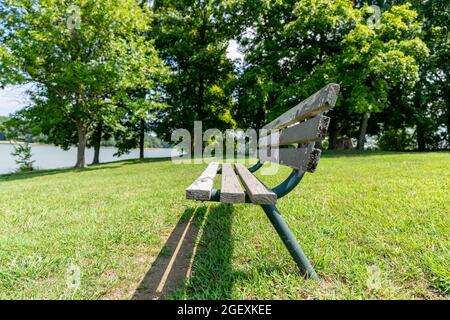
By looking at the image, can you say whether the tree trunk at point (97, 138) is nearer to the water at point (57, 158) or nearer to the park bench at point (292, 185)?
the water at point (57, 158)

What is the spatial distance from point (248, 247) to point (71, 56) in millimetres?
14667

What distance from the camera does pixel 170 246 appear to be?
8.02 feet

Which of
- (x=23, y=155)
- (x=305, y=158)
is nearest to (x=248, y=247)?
(x=305, y=158)

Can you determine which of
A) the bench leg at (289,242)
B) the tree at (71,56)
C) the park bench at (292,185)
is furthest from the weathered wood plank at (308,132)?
the tree at (71,56)

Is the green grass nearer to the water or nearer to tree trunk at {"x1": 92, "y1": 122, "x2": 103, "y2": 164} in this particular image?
tree trunk at {"x1": 92, "y1": 122, "x2": 103, "y2": 164}

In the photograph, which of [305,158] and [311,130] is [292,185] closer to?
[305,158]

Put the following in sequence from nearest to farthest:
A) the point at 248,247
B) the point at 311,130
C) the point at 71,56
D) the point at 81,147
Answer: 1. the point at 311,130
2. the point at 248,247
3. the point at 71,56
4. the point at 81,147

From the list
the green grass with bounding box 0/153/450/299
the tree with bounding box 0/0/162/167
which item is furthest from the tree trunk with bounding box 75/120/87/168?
the green grass with bounding box 0/153/450/299

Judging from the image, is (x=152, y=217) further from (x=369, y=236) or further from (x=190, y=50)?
(x=190, y=50)

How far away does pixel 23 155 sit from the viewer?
20.2 meters

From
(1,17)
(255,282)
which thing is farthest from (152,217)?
(1,17)

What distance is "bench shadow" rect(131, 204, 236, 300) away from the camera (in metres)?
1.68

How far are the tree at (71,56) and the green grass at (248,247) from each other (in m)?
10.4

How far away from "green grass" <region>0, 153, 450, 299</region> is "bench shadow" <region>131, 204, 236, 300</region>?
13 millimetres
